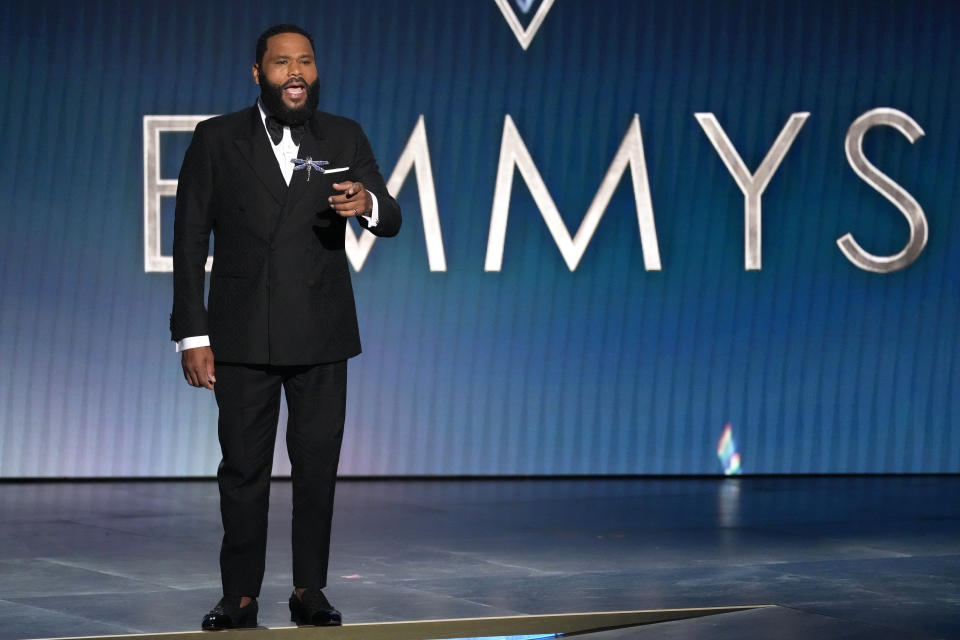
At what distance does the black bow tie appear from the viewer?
2875mm

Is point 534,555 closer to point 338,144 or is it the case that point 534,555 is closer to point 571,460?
point 338,144

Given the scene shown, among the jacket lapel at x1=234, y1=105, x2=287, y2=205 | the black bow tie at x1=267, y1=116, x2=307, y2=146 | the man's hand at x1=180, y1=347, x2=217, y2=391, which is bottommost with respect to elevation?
the man's hand at x1=180, y1=347, x2=217, y2=391

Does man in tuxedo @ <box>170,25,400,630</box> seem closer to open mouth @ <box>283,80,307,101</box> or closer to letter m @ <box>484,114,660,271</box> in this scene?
open mouth @ <box>283,80,307,101</box>

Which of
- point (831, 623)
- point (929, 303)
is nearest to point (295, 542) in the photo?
point (831, 623)

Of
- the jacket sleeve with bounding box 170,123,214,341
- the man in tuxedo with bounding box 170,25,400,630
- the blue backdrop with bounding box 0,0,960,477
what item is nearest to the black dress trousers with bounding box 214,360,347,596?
the man in tuxedo with bounding box 170,25,400,630

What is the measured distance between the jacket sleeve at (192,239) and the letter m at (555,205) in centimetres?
319

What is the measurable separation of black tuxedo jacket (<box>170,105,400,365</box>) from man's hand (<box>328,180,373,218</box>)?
0.08 metres

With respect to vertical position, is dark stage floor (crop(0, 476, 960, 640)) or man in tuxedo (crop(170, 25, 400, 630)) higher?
man in tuxedo (crop(170, 25, 400, 630))

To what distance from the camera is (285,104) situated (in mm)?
2807

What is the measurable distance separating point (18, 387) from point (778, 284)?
3240 millimetres

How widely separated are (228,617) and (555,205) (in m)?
3.42

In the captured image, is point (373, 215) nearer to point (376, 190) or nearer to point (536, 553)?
point (376, 190)

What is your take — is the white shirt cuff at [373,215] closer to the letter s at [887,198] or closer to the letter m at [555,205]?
the letter m at [555,205]

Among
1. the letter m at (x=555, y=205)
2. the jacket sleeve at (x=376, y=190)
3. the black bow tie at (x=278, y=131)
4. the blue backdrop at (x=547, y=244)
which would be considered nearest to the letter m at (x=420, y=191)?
the blue backdrop at (x=547, y=244)
